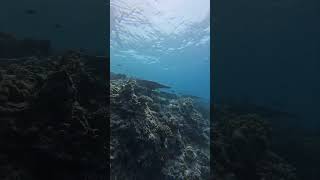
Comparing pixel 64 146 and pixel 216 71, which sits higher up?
pixel 216 71

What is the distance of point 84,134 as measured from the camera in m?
7.67

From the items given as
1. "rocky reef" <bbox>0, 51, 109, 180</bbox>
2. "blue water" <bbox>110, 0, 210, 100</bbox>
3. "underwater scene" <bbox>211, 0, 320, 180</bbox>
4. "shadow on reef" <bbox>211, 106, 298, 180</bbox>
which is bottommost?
"shadow on reef" <bbox>211, 106, 298, 180</bbox>

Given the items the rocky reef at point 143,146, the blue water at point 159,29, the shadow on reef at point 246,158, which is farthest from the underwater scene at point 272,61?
the blue water at point 159,29

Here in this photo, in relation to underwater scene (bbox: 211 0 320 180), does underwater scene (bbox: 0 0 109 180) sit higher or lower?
lower

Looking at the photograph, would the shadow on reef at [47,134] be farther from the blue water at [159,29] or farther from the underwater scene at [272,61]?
the blue water at [159,29]

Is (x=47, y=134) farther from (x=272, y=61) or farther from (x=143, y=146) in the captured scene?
(x=272, y=61)

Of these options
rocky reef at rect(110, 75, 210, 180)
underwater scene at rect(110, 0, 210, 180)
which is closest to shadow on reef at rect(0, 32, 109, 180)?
rocky reef at rect(110, 75, 210, 180)

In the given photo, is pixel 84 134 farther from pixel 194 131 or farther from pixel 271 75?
pixel 271 75

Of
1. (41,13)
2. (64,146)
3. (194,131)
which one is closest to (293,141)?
(194,131)

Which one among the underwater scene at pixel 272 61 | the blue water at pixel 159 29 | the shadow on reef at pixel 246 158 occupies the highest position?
the blue water at pixel 159 29

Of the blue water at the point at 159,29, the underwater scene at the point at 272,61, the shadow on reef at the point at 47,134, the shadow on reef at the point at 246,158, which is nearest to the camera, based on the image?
the shadow on reef at the point at 47,134

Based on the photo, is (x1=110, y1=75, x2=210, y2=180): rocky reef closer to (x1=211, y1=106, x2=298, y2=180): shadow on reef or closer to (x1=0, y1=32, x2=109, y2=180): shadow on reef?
(x1=0, y1=32, x2=109, y2=180): shadow on reef

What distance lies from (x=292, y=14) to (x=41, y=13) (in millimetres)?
18835

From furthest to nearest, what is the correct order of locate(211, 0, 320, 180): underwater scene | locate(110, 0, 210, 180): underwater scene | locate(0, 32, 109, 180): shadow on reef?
locate(211, 0, 320, 180): underwater scene < locate(110, 0, 210, 180): underwater scene < locate(0, 32, 109, 180): shadow on reef
